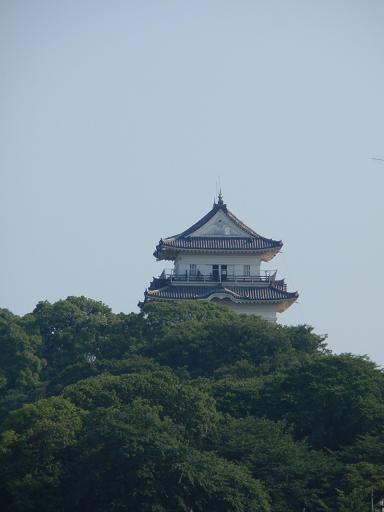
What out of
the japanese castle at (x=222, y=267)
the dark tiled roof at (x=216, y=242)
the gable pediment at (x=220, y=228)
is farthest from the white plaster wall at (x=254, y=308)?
the gable pediment at (x=220, y=228)

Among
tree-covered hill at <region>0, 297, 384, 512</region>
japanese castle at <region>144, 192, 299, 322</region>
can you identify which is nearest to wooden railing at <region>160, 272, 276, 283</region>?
japanese castle at <region>144, 192, 299, 322</region>

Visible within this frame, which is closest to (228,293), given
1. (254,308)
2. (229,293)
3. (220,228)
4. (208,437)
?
(229,293)

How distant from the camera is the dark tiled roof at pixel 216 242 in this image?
233 ft

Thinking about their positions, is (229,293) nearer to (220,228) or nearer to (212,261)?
(212,261)

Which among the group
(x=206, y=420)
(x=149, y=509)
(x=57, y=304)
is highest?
(x=57, y=304)

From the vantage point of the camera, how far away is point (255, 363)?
5653 cm

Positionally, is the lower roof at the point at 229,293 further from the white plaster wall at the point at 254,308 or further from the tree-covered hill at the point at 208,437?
the tree-covered hill at the point at 208,437

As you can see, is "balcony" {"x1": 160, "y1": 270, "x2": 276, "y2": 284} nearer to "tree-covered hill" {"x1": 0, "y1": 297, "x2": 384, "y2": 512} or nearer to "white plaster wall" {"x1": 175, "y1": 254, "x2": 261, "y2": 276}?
"white plaster wall" {"x1": 175, "y1": 254, "x2": 261, "y2": 276}

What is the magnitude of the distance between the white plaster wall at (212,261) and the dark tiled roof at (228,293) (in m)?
1.13

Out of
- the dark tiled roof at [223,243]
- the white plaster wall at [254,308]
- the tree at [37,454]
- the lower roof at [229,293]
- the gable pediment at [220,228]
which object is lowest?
the tree at [37,454]

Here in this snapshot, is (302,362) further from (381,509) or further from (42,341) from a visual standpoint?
(42,341)

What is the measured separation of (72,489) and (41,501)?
86 centimetres

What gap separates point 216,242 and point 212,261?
85cm

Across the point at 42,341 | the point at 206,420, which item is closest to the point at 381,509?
the point at 206,420
